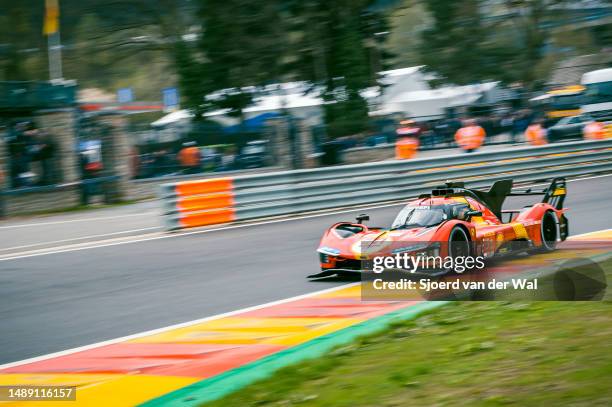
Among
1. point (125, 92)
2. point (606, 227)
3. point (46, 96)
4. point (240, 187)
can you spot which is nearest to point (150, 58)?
point (125, 92)

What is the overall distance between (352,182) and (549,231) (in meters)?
7.11

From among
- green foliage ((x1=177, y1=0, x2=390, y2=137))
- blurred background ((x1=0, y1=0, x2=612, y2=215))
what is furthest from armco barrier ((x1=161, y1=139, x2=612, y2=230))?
green foliage ((x1=177, y1=0, x2=390, y2=137))

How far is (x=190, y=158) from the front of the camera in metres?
22.2

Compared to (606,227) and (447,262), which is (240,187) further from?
(447,262)

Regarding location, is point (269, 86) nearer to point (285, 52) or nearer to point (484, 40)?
point (285, 52)

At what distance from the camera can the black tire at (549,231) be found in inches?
416

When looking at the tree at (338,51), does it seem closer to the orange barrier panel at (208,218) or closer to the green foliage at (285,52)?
the green foliage at (285,52)

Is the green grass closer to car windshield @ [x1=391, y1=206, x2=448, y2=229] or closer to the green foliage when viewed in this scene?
car windshield @ [x1=391, y1=206, x2=448, y2=229]

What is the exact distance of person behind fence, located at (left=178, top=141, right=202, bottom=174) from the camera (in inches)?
869

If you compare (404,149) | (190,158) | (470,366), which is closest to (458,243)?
(470,366)

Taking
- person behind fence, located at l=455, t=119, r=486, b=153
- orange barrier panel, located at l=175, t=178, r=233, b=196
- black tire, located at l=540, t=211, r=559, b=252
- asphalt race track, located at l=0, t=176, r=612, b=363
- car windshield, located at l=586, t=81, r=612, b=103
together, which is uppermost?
car windshield, located at l=586, t=81, r=612, b=103

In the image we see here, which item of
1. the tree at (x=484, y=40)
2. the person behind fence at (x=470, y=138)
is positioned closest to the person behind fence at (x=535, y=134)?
the person behind fence at (x=470, y=138)

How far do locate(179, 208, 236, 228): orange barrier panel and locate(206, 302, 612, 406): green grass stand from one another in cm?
872

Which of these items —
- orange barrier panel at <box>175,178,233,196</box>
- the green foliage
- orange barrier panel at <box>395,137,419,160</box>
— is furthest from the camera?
the green foliage
